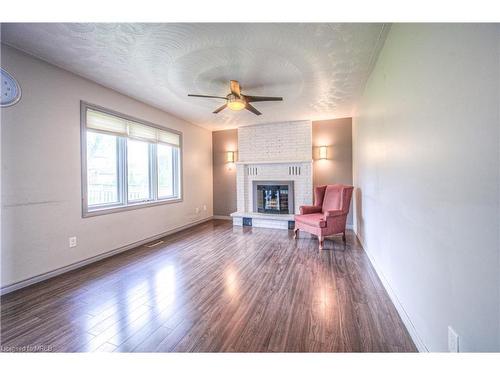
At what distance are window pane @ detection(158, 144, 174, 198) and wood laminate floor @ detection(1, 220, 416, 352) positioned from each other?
5.27ft

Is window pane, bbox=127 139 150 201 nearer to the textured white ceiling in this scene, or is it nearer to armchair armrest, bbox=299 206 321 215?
the textured white ceiling

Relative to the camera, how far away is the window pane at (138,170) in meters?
3.43

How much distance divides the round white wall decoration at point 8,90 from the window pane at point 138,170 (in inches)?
53.5

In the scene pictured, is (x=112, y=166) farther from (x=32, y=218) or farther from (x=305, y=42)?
(x=305, y=42)

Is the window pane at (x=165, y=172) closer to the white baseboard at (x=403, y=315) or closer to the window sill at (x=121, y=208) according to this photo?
the window sill at (x=121, y=208)

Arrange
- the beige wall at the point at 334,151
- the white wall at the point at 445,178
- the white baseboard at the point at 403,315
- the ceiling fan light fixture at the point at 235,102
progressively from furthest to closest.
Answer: the beige wall at the point at 334,151
the ceiling fan light fixture at the point at 235,102
the white baseboard at the point at 403,315
the white wall at the point at 445,178

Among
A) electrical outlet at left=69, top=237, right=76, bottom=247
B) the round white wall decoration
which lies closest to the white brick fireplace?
electrical outlet at left=69, top=237, right=76, bottom=247

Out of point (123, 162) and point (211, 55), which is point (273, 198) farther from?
point (211, 55)

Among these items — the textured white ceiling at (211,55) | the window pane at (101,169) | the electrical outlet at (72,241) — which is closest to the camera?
the textured white ceiling at (211,55)

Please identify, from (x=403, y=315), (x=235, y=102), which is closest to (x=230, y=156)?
(x=235, y=102)

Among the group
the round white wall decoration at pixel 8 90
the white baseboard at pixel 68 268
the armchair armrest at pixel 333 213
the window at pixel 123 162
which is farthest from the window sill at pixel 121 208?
the armchair armrest at pixel 333 213

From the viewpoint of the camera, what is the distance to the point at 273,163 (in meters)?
4.89

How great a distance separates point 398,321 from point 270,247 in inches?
76.1
